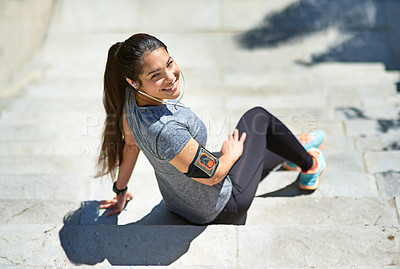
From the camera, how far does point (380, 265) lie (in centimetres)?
187

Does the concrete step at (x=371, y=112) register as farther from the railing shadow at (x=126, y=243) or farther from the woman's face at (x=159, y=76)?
the woman's face at (x=159, y=76)

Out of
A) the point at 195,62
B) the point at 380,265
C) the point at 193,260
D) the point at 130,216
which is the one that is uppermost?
the point at 380,265

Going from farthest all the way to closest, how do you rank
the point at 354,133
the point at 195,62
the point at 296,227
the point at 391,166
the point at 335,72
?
the point at 195,62, the point at 335,72, the point at 354,133, the point at 391,166, the point at 296,227

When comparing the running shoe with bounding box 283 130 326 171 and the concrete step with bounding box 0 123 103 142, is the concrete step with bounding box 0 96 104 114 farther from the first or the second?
the running shoe with bounding box 283 130 326 171

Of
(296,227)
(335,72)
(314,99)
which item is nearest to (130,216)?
(296,227)

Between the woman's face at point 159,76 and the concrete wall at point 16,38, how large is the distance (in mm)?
3391

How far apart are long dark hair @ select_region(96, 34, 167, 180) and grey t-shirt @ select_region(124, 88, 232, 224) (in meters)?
0.06

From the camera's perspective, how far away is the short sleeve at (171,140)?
1.83 meters

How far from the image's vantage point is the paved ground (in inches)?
78.7

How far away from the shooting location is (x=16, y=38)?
4867 mm

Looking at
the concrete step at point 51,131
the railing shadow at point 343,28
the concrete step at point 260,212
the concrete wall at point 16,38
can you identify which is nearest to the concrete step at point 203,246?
the concrete step at point 260,212

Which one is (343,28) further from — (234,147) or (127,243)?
(127,243)

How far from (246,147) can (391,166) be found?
125 centimetres

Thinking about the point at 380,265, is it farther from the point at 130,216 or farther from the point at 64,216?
the point at 64,216
